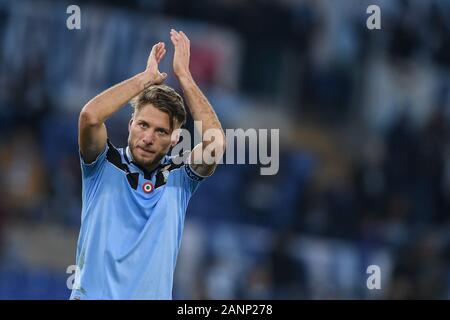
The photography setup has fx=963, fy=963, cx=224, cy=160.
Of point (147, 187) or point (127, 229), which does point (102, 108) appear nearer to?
point (147, 187)

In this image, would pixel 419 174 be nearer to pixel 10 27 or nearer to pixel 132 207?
pixel 10 27

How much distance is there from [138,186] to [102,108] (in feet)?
1.71

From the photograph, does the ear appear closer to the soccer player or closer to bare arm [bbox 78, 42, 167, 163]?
the soccer player

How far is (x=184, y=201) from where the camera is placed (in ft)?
18.0

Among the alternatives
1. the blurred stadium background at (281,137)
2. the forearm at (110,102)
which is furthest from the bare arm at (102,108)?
the blurred stadium background at (281,137)

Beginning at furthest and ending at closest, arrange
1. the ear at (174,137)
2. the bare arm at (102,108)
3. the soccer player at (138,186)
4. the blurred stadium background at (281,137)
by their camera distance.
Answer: the blurred stadium background at (281,137) → the ear at (174,137) → the soccer player at (138,186) → the bare arm at (102,108)

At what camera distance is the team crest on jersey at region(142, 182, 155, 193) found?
5365mm

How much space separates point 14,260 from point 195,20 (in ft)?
15.4

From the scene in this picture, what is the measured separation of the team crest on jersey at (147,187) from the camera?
5.36 meters

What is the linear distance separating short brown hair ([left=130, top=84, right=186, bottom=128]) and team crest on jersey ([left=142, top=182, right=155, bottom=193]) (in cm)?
35

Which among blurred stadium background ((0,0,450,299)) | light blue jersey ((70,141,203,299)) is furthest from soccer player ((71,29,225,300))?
blurred stadium background ((0,0,450,299))

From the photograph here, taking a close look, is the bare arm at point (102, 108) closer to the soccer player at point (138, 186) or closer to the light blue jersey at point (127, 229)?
the soccer player at point (138, 186)

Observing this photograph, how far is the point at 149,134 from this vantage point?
5230 millimetres

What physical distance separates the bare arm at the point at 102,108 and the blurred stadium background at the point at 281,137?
603 centimetres
